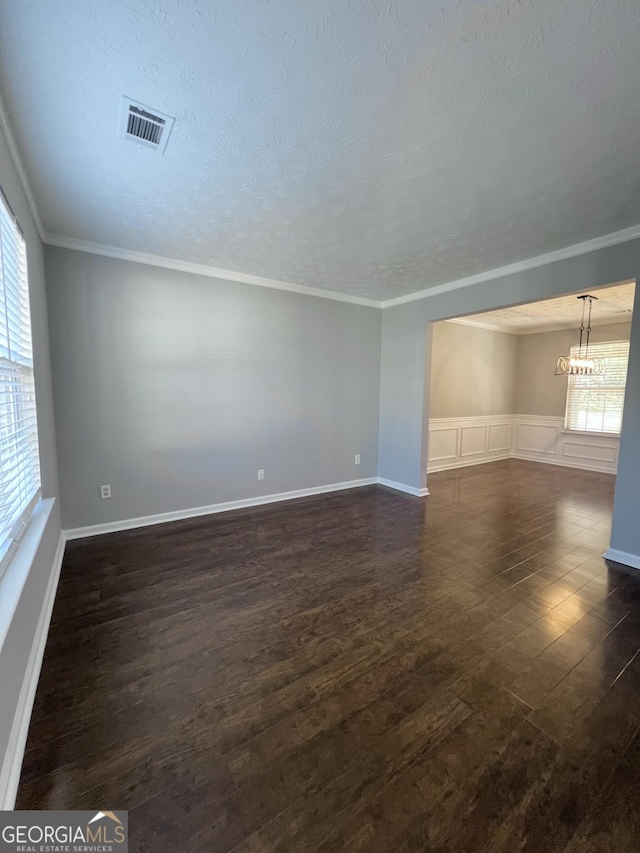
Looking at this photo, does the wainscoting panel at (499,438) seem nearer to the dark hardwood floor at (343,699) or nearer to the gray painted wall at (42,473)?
the dark hardwood floor at (343,699)

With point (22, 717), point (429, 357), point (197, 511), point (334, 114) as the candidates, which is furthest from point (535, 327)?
point (22, 717)

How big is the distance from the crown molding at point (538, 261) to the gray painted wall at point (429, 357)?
0.03 meters

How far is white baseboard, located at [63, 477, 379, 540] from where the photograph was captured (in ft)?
10.4

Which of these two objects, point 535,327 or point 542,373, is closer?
point 535,327

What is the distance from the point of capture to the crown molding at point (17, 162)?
1.55 m

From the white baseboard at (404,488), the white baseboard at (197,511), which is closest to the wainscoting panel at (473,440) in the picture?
the white baseboard at (404,488)

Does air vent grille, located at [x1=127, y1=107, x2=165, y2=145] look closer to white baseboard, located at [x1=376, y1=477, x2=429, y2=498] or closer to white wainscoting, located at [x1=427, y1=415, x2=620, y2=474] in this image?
white baseboard, located at [x1=376, y1=477, x2=429, y2=498]

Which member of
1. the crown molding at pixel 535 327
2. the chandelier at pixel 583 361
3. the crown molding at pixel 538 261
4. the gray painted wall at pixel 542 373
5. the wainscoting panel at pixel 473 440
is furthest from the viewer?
the gray painted wall at pixel 542 373

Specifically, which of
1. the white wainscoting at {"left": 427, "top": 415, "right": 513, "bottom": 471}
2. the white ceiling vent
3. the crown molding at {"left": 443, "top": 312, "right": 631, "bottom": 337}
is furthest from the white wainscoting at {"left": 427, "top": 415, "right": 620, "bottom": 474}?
the white ceiling vent

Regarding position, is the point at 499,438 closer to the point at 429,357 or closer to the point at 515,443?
the point at 515,443

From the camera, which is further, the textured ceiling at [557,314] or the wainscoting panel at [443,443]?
the wainscoting panel at [443,443]

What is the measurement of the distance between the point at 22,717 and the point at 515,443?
8150 millimetres

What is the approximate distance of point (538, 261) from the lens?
10.4 ft

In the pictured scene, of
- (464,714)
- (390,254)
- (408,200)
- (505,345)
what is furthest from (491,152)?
(505,345)
